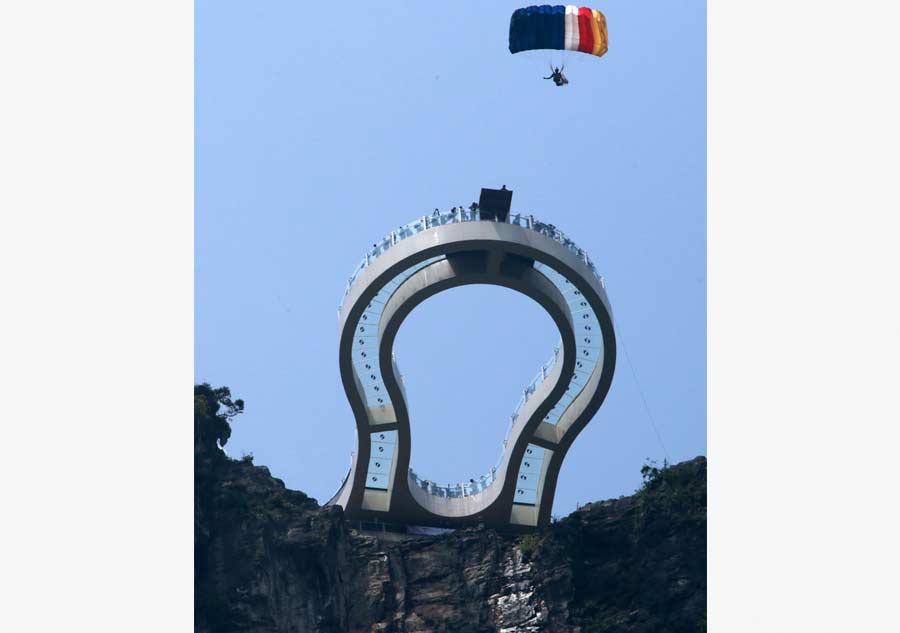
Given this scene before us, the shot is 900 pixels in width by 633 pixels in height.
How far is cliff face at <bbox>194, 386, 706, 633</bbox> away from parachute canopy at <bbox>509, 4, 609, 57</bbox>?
45.1ft

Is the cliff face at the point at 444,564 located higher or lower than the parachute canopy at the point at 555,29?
lower

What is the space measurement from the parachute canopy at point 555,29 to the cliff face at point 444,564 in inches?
541

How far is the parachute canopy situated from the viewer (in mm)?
52438

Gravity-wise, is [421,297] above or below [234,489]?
above

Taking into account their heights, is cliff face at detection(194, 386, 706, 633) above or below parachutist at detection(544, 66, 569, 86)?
below

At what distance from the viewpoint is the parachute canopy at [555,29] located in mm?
52438

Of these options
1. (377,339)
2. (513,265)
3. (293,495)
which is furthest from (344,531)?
(513,265)

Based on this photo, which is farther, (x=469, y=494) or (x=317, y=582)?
(x=469, y=494)

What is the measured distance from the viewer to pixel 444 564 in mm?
56594

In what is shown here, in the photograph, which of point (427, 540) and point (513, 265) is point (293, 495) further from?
point (513, 265)

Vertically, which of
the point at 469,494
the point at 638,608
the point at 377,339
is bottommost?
the point at 638,608

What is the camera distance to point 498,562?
56438mm

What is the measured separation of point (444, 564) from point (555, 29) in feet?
52.1

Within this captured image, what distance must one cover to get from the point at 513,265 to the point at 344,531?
921 centimetres
